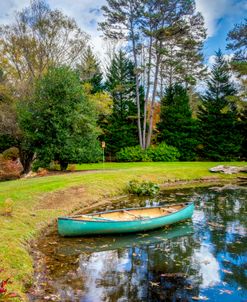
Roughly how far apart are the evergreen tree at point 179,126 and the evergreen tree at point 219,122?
1456 mm

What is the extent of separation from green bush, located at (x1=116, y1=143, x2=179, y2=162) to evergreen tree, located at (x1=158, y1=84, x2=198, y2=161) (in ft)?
6.22

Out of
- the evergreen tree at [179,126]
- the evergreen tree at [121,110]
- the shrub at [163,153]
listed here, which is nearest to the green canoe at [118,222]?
the shrub at [163,153]

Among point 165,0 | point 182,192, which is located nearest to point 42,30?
point 165,0

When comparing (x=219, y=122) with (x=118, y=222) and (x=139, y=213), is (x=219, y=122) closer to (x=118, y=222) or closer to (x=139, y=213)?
(x=139, y=213)

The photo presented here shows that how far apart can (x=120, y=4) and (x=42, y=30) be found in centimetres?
1069

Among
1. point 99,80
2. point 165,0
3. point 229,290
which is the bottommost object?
point 229,290

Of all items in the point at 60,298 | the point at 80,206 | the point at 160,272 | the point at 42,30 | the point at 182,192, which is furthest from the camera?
the point at 42,30

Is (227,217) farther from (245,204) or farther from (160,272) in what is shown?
(160,272)

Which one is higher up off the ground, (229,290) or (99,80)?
(99,80)

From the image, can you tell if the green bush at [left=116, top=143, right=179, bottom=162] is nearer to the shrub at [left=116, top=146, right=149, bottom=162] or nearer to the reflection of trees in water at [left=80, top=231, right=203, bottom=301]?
the shrub at [left=116, top=146, right=149, bottom=162]

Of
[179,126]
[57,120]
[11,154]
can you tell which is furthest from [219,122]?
[11,154]

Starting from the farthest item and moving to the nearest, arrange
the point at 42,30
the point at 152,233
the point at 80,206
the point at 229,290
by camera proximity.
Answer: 1. the point at 42,30
2. the point at 80,206
3. the point at 152,233
4. the point at 229,290

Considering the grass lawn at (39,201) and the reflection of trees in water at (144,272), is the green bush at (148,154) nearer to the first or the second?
the grass lawn at (39,201)

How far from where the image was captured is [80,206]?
50.3ft
